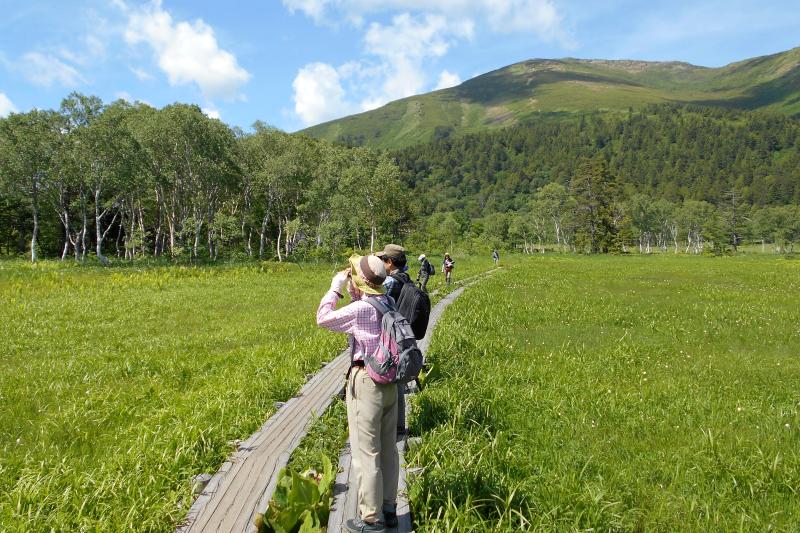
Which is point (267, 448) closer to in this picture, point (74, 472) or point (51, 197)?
point (74, 472)

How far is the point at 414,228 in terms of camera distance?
9912 centimetres

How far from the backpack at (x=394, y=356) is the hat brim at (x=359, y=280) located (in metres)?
0.26

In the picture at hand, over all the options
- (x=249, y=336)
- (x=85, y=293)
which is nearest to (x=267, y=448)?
(x=249, y=336)

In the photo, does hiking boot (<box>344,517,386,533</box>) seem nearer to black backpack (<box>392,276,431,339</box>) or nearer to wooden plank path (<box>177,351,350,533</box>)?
wooden plank path (<box>177,351,350,533</box>)

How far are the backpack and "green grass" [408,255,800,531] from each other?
56.0 inches

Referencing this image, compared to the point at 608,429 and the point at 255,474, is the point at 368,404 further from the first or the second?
the point at 608,429

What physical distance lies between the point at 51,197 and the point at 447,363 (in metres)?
46.5

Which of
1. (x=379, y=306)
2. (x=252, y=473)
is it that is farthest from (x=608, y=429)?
(x=252, y=473)

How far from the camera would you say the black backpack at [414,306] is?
253 inches

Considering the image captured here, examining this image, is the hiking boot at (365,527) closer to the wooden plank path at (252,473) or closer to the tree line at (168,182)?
the wooden plank path at (252,473)

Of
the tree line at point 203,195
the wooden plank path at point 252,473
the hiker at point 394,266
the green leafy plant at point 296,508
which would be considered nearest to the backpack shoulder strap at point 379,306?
the green leafy plant at point 296,508

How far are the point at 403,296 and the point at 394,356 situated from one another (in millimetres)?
2634

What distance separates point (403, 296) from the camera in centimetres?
658

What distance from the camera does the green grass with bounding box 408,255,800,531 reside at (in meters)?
4.78
